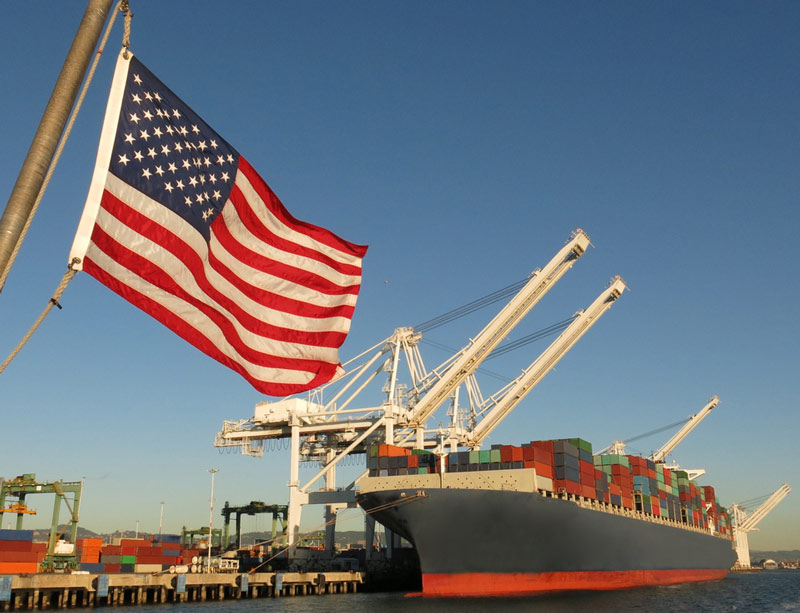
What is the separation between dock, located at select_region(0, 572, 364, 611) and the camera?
126ft

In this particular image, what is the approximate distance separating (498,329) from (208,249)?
5150 cm

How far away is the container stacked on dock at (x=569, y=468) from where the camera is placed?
4628cm

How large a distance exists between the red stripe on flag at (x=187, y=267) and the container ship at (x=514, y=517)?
1298 inches

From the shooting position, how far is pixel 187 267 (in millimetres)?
9953

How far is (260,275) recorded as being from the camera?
1129 cm

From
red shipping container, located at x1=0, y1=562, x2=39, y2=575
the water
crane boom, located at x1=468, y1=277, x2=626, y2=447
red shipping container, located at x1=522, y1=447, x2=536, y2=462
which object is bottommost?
the water

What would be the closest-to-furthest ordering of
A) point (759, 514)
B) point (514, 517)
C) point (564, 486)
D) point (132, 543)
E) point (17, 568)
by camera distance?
point (514, 517)
point (17, 568)
point (564, 486)
point (132, 543)
point (759, 514)

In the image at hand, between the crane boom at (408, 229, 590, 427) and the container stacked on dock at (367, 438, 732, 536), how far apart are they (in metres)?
6.62

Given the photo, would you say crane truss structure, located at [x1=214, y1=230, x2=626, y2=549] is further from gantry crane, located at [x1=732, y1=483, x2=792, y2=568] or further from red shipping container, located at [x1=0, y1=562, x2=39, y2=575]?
gantry crane, located at [x1=732, y1=483, x2=792, y2=568]

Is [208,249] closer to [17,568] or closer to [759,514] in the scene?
[17,568]

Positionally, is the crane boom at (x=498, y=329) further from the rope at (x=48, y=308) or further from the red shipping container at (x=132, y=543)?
the rope at (x=48, y=308)

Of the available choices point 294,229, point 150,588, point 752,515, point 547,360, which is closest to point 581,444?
point 547,360

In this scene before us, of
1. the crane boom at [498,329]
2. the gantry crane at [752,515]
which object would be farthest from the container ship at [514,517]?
the gantry crane at [752,515]

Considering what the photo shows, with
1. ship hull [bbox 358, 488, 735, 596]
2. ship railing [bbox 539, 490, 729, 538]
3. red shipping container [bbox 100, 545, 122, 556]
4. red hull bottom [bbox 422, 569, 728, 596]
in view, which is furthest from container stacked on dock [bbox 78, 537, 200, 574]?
ship railing [bbox 539, 490, 729, 538]
